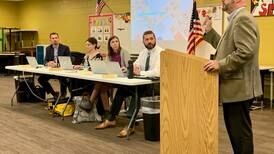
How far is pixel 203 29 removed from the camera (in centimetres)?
680

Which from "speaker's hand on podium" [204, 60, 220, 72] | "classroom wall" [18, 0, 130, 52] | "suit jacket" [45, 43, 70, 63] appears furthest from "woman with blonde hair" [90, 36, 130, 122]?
"classroom wall" [18, 0, 130, 52]

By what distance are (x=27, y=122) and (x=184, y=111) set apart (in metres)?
3.29

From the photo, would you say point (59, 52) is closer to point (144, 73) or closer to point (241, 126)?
point (144, 73)

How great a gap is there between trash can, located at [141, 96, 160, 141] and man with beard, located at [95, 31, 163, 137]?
221mm

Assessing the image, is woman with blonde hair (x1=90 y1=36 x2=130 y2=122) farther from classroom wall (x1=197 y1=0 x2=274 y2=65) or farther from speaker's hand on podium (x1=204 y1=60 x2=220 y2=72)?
speaker's hand on podium (x1=204 y1=60 x2=220 y2=72)

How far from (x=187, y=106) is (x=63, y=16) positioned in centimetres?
960

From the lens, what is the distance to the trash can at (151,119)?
13.0 feet

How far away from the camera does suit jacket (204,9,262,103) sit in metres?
2.21

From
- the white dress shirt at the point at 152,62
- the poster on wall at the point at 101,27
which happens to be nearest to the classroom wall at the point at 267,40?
the white dress shirt at the point at 152,62

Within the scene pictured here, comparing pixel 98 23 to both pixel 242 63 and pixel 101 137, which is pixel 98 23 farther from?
pixel 242 63

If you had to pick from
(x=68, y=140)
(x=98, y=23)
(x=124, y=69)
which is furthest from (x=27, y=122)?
(x=98, y=23)

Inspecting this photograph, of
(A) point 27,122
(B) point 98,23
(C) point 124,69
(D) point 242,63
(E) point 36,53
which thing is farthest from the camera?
(E) point 36,53

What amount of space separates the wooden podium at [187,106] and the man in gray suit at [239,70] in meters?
0.13

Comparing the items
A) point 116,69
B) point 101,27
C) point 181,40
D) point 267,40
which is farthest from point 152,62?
point 101,27
